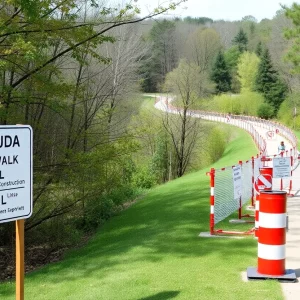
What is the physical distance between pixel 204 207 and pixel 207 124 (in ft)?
108

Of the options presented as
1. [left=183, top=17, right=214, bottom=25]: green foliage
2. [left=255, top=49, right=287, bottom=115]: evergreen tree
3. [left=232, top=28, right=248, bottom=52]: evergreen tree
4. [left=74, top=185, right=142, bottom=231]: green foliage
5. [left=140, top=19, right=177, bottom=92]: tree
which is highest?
[left=183, top=17, right=214, bottom=25]: green foliage

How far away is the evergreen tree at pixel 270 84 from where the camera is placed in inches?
2913

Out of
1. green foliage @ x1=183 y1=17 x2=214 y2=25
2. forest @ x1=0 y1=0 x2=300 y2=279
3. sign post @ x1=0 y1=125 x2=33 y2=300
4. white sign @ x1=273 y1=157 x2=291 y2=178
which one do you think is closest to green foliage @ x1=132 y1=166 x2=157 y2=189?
forest @ x1=0 y1=0 x2=300 y2=279

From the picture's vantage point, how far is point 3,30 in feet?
34.2

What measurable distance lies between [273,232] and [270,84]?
70756 millimetres

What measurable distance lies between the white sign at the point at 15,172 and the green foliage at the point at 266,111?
73.2 metres

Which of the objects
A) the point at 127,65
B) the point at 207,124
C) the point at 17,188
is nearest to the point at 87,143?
the point at 17,188

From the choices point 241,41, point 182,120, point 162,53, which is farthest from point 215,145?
point 241,41

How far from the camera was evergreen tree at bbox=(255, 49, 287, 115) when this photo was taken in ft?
243

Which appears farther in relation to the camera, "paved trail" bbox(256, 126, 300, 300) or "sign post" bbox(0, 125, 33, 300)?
"paved trail" bbox(256, 126, 300, 300)

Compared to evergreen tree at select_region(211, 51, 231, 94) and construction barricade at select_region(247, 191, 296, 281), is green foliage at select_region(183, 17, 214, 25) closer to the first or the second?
evergreen tree at select_region(211, 51, 231, 94)

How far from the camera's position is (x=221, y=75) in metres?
91.8

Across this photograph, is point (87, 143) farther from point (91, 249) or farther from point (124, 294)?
point (124, 294)

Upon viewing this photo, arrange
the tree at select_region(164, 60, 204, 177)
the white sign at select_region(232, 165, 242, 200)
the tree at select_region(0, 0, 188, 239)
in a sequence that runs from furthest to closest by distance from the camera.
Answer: the tree at select_region(164, 60, 204, 177) < the tree at select_region(0, 0, 188, 239) < the white sign at select_region(232, 165, 242, 200)
